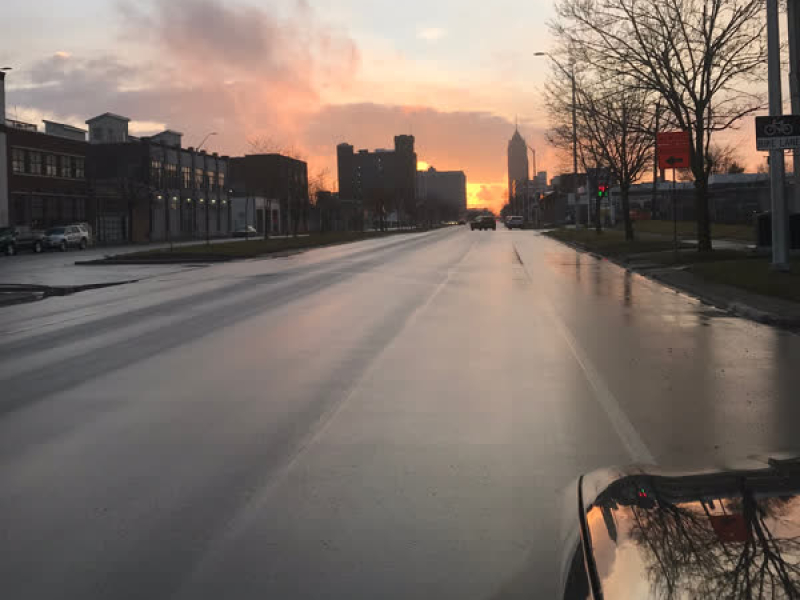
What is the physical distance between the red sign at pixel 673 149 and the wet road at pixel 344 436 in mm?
10972

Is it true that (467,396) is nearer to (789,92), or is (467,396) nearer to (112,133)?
(789,92)

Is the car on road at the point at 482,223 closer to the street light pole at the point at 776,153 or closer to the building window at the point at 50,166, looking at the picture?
the building window at the point at 50,166

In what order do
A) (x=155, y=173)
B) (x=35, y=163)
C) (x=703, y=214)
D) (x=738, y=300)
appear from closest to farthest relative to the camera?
(x=738, y=300) < (x=703, y=214) < (x=35, y=163) < (x=155, y=173)

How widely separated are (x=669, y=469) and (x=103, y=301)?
60.1 ft

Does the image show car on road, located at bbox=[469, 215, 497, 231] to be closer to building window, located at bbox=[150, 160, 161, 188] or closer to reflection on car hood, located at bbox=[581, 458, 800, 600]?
building window, located at bbox=[150, 160, 161, 188]

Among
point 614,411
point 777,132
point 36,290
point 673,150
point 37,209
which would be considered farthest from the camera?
point 37,209

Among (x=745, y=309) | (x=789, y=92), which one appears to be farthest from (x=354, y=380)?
(x=789, y=92)

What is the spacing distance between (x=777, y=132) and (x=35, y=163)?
6838 centimetres

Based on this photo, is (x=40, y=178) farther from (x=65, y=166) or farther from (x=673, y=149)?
(x=673, y=149)

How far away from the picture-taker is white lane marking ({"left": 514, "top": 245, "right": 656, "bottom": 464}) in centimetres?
649

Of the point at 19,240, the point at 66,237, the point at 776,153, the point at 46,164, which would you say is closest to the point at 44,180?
the point at 46,164

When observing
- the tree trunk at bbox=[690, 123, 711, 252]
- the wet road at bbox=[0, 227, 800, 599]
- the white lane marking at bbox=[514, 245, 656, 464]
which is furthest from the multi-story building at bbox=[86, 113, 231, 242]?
the white lane marking at bbox=[514, 245, 656, 464]

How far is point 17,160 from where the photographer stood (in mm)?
72000

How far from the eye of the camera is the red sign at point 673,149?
25906mm
